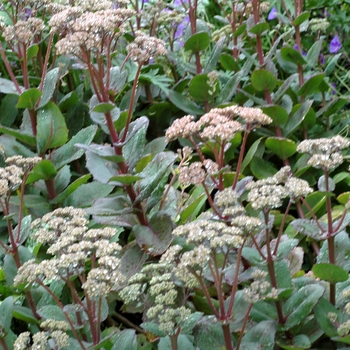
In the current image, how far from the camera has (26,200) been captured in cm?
140

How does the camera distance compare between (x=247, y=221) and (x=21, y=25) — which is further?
(x=21, y=25)

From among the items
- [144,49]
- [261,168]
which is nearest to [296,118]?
[261,168]

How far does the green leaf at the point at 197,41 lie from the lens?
1641 millimetres

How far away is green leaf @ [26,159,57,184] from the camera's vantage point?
4.35ft

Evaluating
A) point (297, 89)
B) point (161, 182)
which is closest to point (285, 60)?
point (297, 89)

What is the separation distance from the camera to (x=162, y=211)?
1.19 m

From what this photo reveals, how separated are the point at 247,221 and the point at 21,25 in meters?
0.77

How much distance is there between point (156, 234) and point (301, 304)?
345mm

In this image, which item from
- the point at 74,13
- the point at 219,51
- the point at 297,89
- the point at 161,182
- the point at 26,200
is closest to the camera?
the point at 74,13

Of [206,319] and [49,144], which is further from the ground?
[49,144]

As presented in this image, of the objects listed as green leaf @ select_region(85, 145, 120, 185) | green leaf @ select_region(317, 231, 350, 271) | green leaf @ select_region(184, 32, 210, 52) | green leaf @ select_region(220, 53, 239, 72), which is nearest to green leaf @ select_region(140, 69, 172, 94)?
green leaf @ select_region(184, 32, 210, 52)

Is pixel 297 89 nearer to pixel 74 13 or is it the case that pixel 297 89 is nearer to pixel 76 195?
pixel 76 195

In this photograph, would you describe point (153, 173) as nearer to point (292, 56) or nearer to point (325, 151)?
point (325, 151)

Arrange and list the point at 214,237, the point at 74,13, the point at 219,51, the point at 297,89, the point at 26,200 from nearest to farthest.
Result: the point at 214,237
the point at 74,13
the point at 26,200
the point at 219,51
the point at 297,89
